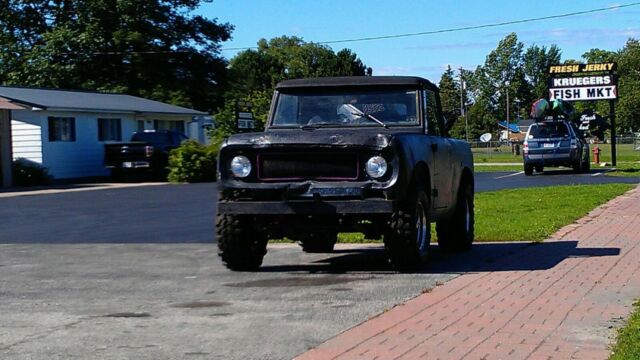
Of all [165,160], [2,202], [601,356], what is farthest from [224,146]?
[165,160]

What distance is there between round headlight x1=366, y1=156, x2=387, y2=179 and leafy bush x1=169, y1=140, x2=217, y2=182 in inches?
958

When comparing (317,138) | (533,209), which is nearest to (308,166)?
(317,138)

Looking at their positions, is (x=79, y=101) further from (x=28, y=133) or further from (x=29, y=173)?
(x=29, y=173)

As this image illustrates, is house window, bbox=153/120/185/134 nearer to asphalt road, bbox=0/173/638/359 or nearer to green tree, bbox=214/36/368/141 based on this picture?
asphalt road, bbox=0/173/638/359

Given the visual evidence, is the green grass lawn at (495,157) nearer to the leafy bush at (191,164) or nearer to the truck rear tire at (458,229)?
the leafy bush at (191,164)

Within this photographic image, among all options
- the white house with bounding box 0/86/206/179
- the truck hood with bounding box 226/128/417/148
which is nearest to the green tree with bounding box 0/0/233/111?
the white house with bounding box 0/86/206/179

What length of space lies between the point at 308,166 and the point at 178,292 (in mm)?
1750

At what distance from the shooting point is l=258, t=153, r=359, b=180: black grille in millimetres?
9289

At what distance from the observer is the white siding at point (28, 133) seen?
33750mm

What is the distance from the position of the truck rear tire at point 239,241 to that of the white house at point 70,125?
23.9 m

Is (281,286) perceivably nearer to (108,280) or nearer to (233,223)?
(233,223)

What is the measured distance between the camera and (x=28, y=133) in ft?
111

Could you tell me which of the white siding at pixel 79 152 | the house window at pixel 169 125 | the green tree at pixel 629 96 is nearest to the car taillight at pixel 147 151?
the white siding at pixel 79 152

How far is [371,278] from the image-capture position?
9.40 meters
